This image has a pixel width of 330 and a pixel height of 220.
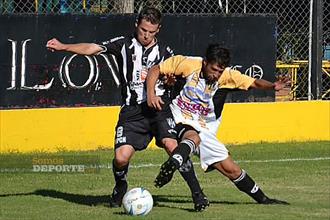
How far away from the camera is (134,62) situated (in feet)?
33.0

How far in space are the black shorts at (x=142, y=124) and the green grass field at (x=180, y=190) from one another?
687mm

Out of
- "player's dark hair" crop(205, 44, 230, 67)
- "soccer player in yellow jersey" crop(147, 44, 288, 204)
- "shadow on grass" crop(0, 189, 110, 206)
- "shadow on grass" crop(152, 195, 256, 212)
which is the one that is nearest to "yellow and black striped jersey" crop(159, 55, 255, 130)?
"soccer player in yellow jersey" crop(147, 44, 288, 204)

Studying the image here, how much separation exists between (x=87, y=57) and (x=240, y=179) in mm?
5709

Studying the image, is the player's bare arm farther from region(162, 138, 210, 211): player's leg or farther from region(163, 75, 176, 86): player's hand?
region(162, 138, 210, 211): player's leg

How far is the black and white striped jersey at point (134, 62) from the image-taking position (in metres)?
10.0

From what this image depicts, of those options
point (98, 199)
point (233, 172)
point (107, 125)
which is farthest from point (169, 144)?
point (107, 125)

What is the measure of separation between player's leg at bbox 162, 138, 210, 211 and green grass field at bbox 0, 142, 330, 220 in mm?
95

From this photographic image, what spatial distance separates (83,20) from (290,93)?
12.5 ft

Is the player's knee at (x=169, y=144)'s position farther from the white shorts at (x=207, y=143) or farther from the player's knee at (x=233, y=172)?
the player's knee at (x=233, y=172)

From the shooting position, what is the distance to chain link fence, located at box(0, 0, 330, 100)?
15.9 metres

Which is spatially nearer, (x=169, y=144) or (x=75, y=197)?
(x=169, y=144)

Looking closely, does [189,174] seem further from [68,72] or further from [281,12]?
[281,12]

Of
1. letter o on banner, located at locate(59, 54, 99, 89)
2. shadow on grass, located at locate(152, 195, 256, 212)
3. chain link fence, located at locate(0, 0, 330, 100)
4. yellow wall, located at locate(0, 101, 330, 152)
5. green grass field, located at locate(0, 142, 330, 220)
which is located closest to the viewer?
green grass field, located at locate(0, 142, 330, 220)

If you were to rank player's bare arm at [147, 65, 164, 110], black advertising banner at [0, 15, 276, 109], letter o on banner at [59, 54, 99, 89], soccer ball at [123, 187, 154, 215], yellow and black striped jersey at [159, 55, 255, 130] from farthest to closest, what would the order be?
1. letter o on banner at [59, 54, 99, 89]
2. black advertising banner at [0, 15, 276, 109]
3. yellow and black striped jersey at [159, 55, 255, 130]
4. player's bare arm at [147, 65, 164, 110]
5. soccer ball at [123, 187, 154, 215]
